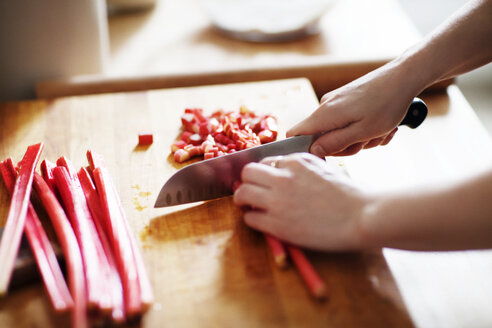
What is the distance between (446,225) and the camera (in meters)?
0.81

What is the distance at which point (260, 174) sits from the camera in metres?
0.96

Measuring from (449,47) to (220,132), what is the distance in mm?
569

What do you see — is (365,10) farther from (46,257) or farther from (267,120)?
(46,257)

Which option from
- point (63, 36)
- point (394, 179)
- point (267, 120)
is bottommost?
point (394, 179)

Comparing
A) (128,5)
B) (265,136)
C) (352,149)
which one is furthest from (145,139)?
(128,5)

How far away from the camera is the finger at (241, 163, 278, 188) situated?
0.95 metres

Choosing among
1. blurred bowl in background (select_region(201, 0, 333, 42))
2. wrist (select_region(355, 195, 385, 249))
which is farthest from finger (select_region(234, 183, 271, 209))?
blurred bowl in background (select_region(201, 0, 333, 42))

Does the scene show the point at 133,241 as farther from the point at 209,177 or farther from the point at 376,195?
the point at 376,195

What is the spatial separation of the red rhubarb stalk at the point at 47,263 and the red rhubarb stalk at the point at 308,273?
1.28 feet

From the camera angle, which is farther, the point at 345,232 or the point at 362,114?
the point at 362,114

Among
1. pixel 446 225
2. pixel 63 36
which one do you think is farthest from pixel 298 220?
pixel 63 36

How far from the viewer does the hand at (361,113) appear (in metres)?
1.10

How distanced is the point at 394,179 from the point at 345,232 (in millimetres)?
469

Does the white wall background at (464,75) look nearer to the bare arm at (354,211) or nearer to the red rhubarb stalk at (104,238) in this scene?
the bare arm at (354,211)
